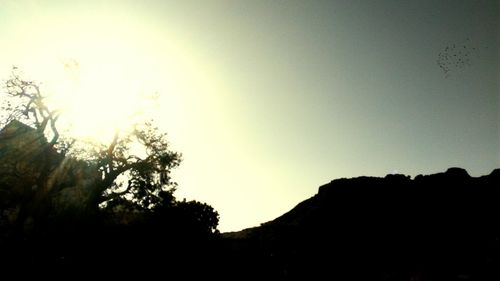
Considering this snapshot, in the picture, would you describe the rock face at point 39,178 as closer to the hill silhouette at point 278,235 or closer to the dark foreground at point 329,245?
the hill silhouette at point 278,235

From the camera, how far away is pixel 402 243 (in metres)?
24.1

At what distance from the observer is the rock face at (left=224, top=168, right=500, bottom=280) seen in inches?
754

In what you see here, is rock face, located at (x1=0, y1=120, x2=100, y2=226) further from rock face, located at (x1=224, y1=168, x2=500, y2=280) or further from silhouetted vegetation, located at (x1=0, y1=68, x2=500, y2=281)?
rock face, located at (x1=224, y1=168, x2=500, y2=280)

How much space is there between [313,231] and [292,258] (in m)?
5.55

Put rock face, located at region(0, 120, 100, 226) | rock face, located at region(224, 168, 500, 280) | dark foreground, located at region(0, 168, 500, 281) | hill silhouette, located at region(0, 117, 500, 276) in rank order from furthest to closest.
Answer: rock face, located at region(0, 120, 100, 226), hill silhouette, located at region(0, 117, 500, 276), dark foreground, located at region(0, 168, 500, 281), rock face, located at region(224, 168, 500, 280)

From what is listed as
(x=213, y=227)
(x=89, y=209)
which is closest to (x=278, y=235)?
(x=213, y=227)

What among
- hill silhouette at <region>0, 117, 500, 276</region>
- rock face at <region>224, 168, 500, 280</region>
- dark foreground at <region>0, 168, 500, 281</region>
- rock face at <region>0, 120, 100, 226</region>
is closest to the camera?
rock face at <region>224, 168, 500, 280</region>

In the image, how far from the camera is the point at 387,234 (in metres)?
26.4

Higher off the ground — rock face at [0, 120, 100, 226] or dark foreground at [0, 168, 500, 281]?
rock face at [0, 120, 100, 226]

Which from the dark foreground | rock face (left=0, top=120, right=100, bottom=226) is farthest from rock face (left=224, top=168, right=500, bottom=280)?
rock face (left=0, top=120, right=100, bottom=226)

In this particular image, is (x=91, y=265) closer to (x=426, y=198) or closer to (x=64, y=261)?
(x=64, y=261)

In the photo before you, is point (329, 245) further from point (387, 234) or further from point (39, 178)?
point (39, 178)

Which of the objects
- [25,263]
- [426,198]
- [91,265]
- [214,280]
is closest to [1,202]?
[25,263]

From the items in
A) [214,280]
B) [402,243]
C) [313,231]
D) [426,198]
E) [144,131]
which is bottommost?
[214,280]
